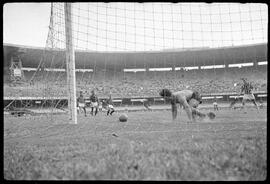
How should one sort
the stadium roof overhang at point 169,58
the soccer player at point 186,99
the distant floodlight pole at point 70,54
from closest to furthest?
the soccer player at point 186,99
the distant floodlight pole at point 70,54
the stadium roof overhang at point 169,58

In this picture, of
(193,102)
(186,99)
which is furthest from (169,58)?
(186,99)

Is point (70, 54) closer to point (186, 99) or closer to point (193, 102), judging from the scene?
point (186, 99)

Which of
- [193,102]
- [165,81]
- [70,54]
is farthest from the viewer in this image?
[165,81]

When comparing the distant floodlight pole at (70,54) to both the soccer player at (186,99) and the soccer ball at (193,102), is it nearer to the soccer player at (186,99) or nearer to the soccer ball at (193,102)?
the soccer player at (186,99)

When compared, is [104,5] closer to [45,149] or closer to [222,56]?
[45,149]

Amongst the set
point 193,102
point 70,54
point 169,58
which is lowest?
point 193,102

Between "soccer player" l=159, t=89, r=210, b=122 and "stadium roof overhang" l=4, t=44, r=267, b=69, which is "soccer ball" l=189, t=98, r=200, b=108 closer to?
"soccer player" l=159, t=89, r=210, b=122

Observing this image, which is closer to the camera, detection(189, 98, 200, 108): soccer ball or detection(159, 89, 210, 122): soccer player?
detection(159, 89, 210, 122): soccer player

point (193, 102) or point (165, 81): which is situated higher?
point (165, 81)

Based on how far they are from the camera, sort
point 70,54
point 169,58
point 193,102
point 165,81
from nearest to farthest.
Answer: point 70,54
point 193,102
point 169,58
point 165,81

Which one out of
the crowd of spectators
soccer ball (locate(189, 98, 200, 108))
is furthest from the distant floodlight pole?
the crowd of spectators

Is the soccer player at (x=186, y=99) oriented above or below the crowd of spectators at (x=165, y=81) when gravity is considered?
below

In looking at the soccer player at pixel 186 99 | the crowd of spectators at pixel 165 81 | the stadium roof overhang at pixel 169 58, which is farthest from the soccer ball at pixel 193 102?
the stadium roof overhang at pixel 169 58

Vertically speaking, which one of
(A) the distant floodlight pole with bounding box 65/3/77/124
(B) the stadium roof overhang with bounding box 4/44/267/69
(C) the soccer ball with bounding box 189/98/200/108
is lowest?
(C) the soccer ball with bounding box 189/98/200/108
